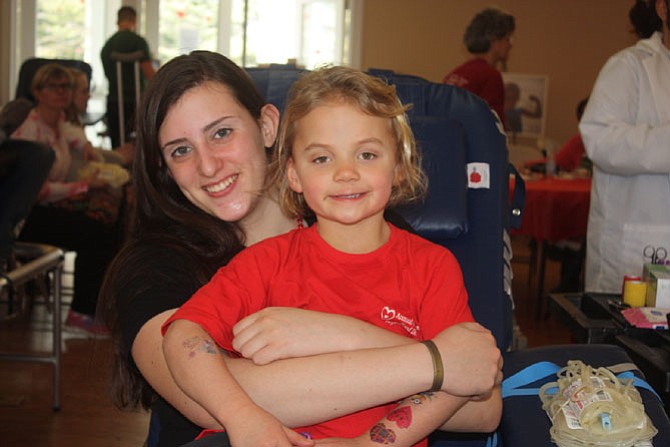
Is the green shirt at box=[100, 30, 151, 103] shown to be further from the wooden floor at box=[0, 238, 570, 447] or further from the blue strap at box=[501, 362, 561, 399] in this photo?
the blue strap at box=[501, 362, 561, 399]

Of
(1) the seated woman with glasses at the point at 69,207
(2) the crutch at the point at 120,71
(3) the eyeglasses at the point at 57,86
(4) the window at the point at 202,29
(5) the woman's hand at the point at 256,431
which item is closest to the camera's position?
(5) the woman's hand at the point at 256,431

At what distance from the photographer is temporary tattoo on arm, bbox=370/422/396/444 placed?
1.21 meters

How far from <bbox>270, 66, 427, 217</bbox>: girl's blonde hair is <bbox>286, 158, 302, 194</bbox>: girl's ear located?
0.05ft

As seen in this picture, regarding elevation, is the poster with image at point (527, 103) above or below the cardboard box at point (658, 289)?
above

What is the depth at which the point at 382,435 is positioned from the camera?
47.7 inches

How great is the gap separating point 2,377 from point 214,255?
8.50 ft

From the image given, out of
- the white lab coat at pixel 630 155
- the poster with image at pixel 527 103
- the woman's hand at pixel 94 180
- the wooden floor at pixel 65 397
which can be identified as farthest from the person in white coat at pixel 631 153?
the poster with image at pixel 527 103

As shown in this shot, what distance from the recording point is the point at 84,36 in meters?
8.73

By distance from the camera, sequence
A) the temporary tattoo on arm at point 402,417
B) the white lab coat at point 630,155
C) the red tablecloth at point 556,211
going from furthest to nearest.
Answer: the red tablecloth at point 556,211
the white lab coat at point 630,155
the temporary tattoo on arm at point 402,417

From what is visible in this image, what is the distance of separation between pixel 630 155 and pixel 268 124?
3.88 feet

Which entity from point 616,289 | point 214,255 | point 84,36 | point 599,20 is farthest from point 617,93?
point 84,36

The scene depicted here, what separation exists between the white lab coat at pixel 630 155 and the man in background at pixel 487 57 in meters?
1.81

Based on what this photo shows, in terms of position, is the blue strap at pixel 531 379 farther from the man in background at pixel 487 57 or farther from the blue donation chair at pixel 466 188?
the man in background at pixel 487 57

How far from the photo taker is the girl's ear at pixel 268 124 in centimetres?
165
